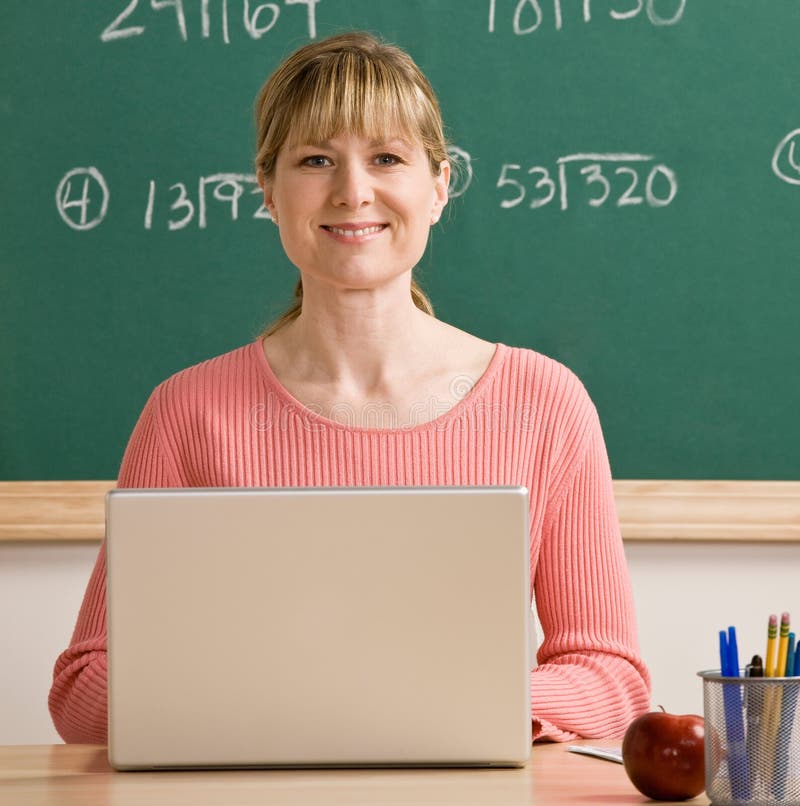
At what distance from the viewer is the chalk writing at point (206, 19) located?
2.20m

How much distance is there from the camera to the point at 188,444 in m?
1.71

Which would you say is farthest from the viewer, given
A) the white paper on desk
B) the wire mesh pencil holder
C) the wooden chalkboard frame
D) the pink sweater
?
the wooden chalkboard frame

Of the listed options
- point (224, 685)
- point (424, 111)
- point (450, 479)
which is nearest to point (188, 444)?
point (450, 479)

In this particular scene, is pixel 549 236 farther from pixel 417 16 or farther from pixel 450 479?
pixel 450 479

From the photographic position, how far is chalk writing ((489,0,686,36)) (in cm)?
218

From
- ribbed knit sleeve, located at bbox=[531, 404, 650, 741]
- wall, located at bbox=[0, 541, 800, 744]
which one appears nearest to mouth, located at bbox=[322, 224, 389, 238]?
ribbed knit sleeve, located at bbox=[531, 404, 650, 741]

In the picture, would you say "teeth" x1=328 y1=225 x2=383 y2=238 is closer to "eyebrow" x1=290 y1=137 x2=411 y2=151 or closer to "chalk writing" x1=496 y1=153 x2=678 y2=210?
"eyebrow" x1=290 y1=137 x2=411 y2=151

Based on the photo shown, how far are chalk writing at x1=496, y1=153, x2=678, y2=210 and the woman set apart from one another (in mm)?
450

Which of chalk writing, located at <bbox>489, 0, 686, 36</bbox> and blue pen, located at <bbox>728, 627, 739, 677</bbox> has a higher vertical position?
chalk writing, located at <bbox>489, 0, 686, 36</bbox>

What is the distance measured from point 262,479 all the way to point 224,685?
643mm

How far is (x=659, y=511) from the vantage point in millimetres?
2131

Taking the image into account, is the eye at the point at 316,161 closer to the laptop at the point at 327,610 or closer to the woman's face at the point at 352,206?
the woman's face at the point at 352,206

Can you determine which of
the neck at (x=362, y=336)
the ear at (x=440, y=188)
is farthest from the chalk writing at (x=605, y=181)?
the neck at (x=362, y=336)

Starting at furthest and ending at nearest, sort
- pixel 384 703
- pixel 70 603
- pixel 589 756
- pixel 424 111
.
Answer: pixel 70 603 < pixel 424 111 < pixel 589 756 < pixel 384 703
